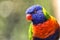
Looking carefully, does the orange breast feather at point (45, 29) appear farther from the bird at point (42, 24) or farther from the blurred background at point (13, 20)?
the blurred background at point (13, 20)

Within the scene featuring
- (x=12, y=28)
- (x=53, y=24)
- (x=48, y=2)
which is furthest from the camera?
(x=12, y=28)

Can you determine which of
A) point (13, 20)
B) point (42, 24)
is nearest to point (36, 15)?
point (42, 24)

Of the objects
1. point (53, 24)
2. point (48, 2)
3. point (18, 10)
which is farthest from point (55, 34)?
point (18, 10)

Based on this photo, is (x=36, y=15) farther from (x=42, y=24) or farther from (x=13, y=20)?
(x=13, y=20)

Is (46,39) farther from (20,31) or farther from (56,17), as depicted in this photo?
(20,31)

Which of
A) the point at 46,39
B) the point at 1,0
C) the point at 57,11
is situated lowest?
the point at 46,39

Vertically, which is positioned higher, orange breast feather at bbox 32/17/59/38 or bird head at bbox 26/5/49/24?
bird head at bbox 26/5/49/24

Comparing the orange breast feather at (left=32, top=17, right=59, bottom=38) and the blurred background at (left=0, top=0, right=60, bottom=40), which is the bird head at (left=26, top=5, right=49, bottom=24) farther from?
the blurred background at (left=0, top=0, right=60, bottom=40)

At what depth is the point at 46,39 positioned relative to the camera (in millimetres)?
645

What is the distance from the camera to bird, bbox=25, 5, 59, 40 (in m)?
0.63

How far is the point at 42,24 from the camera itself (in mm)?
630

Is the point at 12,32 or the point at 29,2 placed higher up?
the point at 29,2

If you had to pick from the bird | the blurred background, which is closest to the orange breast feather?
the bird

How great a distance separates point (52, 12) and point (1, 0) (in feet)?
1.14
